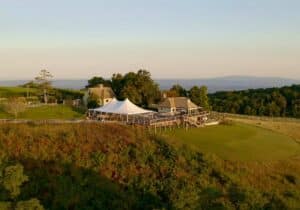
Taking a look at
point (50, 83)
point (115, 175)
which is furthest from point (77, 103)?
point (115, 175)

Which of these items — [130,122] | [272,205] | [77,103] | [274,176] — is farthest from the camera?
[77,103]

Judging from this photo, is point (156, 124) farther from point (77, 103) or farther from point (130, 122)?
point (77, 103)

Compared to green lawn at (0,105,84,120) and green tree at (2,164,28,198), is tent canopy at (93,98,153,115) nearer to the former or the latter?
green lawn at (0,105,84,120)

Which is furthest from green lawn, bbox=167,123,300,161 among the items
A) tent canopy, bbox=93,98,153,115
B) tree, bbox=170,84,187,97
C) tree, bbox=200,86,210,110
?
tree, bbox=170,84,187,97

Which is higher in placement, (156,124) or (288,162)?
(156,124)

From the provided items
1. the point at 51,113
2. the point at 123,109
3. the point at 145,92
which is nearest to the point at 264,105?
the point at 145,92

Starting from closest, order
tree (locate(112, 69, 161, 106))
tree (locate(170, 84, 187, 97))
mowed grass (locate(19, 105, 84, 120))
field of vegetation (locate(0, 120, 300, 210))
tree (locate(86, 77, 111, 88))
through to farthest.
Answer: field of vegetation (locate(0, 120, 300, 210)) < mowed grass (locate(19, 105, 84, 120)) < tree (locate(112, 69, 161, 106)) < tree (locate(170, 84, 187, 97)) < tree (locate(86, 77, 111, 88))
